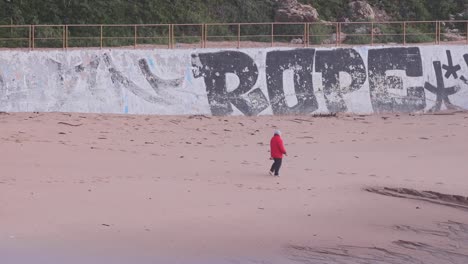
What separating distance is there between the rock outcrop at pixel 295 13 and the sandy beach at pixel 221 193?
10.7 meters

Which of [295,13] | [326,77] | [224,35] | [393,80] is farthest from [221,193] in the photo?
[295,13]

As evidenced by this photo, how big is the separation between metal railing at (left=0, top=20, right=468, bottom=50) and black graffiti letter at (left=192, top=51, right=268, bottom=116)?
3.80ft

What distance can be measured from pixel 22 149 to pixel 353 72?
13.3 m

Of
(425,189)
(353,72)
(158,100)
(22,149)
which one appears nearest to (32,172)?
(22,149)

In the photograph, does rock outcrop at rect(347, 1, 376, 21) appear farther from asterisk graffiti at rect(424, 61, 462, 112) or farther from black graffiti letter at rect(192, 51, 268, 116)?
black graffiti letter at rect(192, 51, 268, 116)

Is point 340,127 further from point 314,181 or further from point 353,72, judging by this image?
point 314,181

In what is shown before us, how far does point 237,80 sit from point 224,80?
0.45 m

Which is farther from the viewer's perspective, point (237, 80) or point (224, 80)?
point (237, 80)

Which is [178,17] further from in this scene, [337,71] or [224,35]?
[337,71]

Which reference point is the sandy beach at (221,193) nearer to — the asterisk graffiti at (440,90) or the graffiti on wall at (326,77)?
the graffiti on wall at (326,77)

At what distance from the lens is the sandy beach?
1065 centimetres

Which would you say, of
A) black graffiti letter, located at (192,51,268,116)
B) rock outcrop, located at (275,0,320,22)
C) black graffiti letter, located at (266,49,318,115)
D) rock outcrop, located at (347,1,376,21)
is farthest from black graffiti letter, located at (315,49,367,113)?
rock outcrop, located at (347,1,376,21)

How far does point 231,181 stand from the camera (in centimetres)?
1552

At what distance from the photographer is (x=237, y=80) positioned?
86.0 feet
